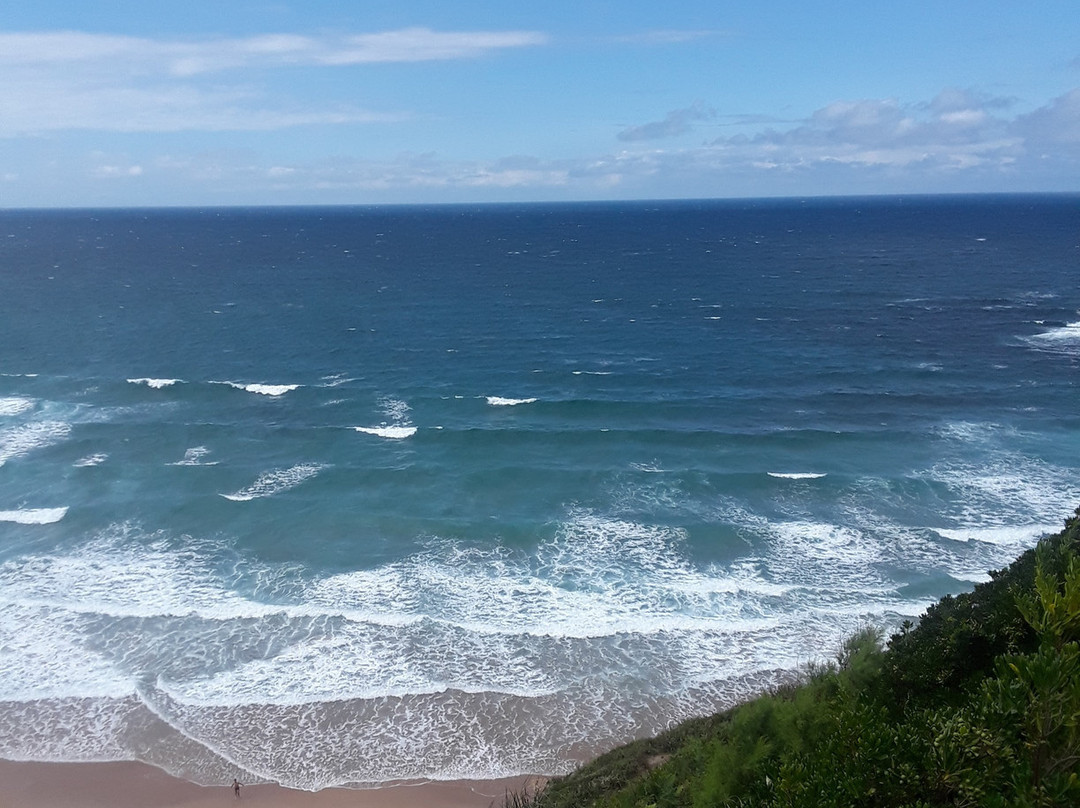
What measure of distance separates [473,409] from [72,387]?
110ft

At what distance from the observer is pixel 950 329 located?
75438 millimetres

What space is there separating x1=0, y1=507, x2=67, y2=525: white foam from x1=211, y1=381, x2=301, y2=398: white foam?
758 inches

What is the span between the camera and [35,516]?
4128 cm

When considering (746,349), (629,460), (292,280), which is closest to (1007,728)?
(629,460)

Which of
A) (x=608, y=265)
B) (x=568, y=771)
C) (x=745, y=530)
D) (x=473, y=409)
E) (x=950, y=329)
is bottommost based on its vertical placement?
(x=568, y=771)

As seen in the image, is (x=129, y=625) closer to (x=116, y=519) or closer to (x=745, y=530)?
(x=116, y=519)

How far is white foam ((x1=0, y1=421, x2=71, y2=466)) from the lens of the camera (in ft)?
159

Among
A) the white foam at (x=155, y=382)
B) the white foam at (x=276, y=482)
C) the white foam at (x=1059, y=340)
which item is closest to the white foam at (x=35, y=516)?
the white foam at (x=276, y=482)

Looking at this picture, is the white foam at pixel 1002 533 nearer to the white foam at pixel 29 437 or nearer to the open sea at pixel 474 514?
the open sea at pixel 474 514

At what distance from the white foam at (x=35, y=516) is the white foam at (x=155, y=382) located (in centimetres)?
1952

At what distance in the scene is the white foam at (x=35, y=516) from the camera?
4069cm

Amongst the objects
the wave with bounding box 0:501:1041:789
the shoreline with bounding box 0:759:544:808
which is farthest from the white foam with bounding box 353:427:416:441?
the shoreline with bounding box 0:759:544:808

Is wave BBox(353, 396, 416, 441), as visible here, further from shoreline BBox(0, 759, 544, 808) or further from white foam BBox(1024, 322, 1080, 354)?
white foam BBox(1024, 322, 1080, 354)

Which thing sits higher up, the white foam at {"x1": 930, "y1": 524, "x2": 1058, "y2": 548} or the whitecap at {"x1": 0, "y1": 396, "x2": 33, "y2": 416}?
the whitecap at {"x1": 0, "y1": 396, "x2": 33, "y2": 416}
